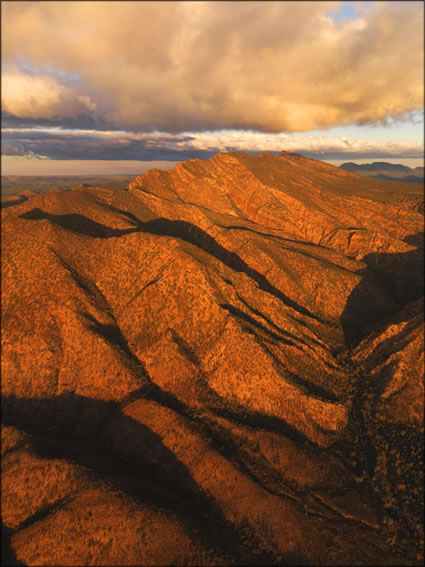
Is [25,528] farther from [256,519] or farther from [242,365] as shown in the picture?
[242,365]

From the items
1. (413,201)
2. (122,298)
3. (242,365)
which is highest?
(413,201)

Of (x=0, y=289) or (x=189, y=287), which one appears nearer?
Answer: (x=0, y=289)

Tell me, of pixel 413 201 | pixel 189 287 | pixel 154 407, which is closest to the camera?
pixel 154 407

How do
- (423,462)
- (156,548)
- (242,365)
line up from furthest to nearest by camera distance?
(242,365), (423,462), (156,548)

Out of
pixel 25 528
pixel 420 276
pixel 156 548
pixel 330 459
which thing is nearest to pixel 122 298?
pixel 25 528

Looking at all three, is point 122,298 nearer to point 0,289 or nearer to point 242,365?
point 0,289

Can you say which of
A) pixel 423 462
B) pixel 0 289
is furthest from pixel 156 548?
pixel 0 289

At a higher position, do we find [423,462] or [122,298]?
[122,298]
